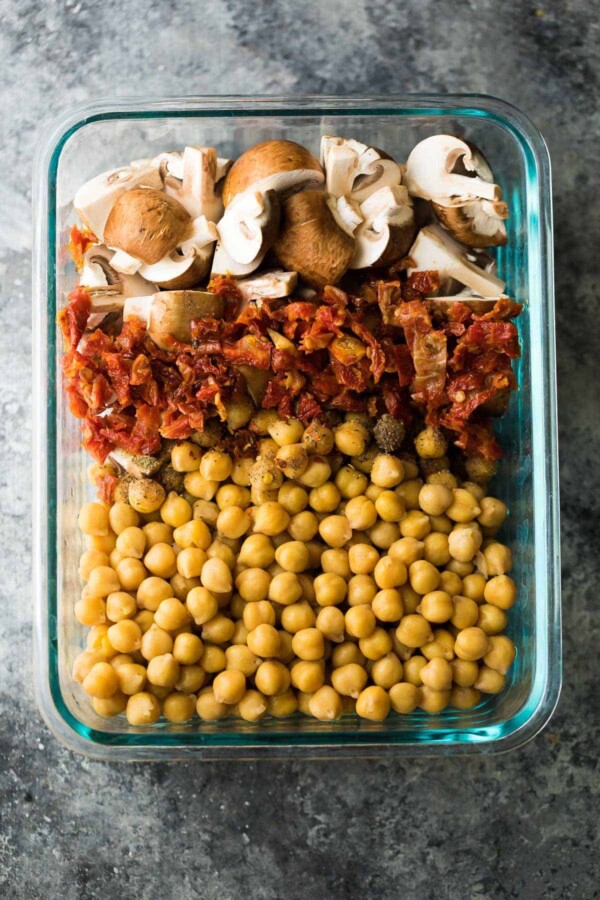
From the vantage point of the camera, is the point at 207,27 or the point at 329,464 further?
the point at 207,27

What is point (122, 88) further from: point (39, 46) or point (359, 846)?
point (359, 846)

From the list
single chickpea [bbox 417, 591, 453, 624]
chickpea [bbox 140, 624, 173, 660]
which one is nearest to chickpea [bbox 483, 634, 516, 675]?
single chickpea [bbox 417, 591, 453, 624]

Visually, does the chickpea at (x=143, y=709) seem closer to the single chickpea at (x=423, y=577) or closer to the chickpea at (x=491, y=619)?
A: the single chickpea at (x=423, y=577)

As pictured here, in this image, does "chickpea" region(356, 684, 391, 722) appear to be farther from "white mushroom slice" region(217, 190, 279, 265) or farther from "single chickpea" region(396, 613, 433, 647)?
"white mushroom slice" region(217, 190, 279, 265)

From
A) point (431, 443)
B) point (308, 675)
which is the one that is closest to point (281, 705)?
point (308, 675)

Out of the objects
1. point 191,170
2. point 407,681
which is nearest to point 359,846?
point 407,681

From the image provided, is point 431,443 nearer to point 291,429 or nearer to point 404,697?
point 291,429

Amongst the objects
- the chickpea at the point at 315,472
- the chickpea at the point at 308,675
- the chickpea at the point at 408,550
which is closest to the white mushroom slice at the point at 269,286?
the chickpea at the point at 315,472

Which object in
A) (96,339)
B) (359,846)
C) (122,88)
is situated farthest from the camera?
(122,88)
